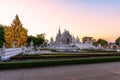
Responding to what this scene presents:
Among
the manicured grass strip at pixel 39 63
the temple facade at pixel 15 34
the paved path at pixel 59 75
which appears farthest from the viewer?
the temple facade at pixel 15 34

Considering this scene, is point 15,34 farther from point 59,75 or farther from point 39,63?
point 59,75

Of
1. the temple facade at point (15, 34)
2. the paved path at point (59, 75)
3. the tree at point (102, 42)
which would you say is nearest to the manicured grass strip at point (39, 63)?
the paved path at point (59, 75)

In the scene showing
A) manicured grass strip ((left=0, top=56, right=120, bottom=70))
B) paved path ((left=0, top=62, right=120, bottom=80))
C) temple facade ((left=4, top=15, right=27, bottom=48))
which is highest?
temple facade ((left=4, top=15, right=27, bottom=48))

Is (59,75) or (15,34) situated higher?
(15,34)

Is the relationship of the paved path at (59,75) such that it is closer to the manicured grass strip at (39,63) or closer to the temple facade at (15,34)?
the manicured grass strip at (39,63)

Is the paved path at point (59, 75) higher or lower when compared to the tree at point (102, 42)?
lower

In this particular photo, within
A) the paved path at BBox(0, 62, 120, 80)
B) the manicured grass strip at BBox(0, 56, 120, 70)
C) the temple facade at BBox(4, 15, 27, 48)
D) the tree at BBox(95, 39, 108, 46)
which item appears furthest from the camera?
the tree at BBox(95, 39, 108, 46)

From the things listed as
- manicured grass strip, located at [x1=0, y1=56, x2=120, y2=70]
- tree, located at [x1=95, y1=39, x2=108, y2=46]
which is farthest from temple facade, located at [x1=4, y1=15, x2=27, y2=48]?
tree, located at [x1=95, y1=39, x2=108, y2=46]

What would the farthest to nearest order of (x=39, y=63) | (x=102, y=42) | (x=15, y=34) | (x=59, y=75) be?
1. (x=102, y=42)
2. (x=15, y=34)
3. (x=39, y=63)
4. (x=59, y=75)

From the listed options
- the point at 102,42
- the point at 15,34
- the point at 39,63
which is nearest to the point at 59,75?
the point at 39,63

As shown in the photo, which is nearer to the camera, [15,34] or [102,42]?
[15,34]

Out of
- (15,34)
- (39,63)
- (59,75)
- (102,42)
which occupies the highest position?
(102,42)

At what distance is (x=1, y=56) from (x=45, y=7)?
38.7 feet

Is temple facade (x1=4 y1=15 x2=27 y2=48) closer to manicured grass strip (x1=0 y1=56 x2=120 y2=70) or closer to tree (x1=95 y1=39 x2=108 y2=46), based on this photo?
manicured grass strip (x1=0 y1=56 x2=120 y2=70)
